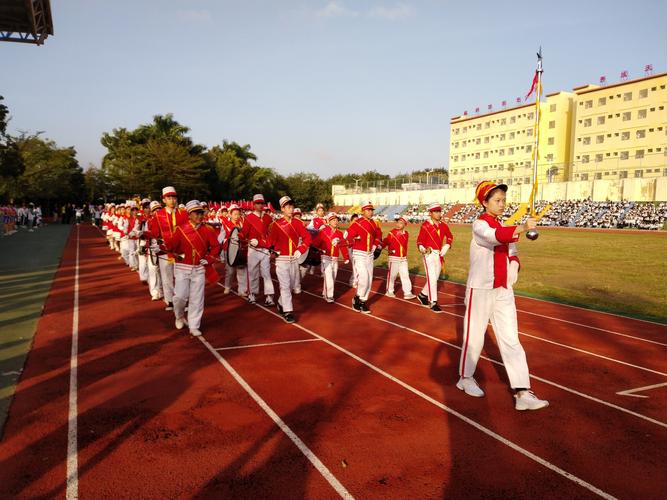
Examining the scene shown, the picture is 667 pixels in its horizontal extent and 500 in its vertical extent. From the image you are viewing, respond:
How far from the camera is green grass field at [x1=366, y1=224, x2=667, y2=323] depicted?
11.7 metres

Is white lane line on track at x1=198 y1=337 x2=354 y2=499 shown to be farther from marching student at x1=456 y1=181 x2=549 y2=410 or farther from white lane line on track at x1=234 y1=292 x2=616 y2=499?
marching student at x1=456 y1=181 x2=549 y2=410

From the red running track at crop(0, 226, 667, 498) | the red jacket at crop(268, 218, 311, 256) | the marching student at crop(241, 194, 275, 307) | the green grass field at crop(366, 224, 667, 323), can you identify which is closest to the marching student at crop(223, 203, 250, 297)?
the marching student at crop(241, 194, 275, 307)

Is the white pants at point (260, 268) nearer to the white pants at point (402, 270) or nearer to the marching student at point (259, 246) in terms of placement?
the marching student at point (259, 246)

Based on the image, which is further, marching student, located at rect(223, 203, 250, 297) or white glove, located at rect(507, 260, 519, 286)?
marching student, located at rect(223, 203, 250, 297)

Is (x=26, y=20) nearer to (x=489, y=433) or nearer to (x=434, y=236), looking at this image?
(x=434, y=236)

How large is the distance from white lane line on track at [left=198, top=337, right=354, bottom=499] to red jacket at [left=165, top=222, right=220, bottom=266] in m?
1.87

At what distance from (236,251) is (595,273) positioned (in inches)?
488

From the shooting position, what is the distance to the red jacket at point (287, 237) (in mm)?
Answer: 9016

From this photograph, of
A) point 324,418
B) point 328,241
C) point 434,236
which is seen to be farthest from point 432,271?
point 324,418

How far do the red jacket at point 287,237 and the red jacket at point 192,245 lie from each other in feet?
4.80

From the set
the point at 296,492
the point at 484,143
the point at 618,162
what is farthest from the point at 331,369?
the point at 484,143

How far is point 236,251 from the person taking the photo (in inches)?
441

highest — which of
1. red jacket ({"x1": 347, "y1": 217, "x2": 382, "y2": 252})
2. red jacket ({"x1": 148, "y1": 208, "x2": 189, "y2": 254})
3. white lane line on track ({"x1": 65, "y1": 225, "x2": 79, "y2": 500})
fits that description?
red jacket ({"x1": 148, "y1": 208, "x2": 189, "y2": 254})

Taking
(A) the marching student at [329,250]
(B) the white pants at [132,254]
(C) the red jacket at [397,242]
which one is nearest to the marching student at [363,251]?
(A) the marching student at [329,250]
